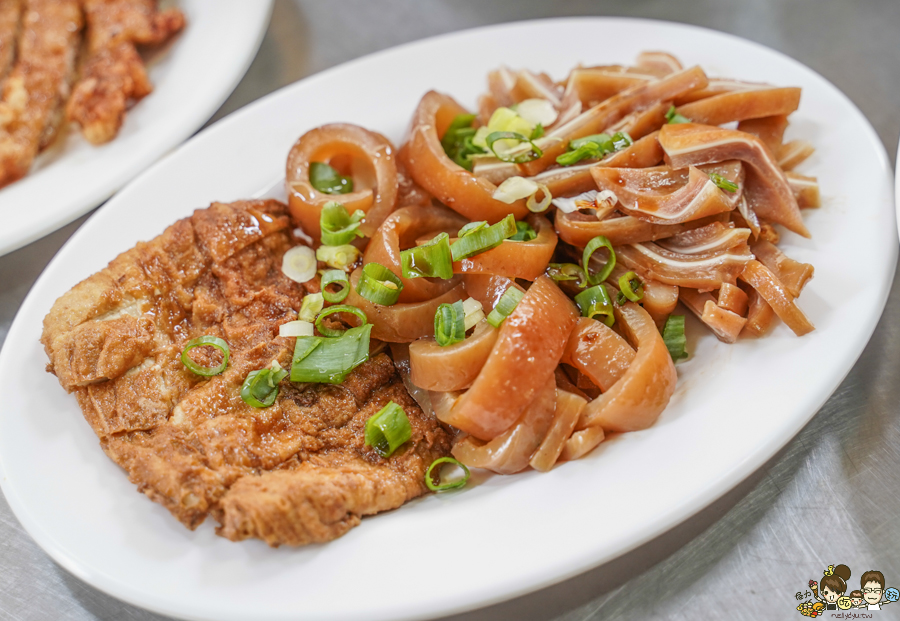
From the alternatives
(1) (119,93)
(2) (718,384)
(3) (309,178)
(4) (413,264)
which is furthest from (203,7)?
(2) (718,384)

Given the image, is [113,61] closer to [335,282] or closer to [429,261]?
[335,282]

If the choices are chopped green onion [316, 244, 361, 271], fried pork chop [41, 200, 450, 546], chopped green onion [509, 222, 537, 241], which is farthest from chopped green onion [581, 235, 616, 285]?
chopped green onion [316, 244, 361, 271]

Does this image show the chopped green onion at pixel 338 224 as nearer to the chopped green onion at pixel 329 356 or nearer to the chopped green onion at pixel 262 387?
the chopped green onion at pixel 329 356

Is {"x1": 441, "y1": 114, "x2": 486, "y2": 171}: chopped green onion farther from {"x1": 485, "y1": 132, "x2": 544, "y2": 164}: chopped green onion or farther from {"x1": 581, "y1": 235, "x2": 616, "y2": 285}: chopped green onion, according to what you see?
{"x1": 581, "y1": 235, "x2": 616, "y2": 285}: chopped green onion

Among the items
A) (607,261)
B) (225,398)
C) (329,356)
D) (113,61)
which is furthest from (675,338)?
(113,61)

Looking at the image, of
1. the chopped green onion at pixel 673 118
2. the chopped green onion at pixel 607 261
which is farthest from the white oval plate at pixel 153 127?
the chopped green onion at pixel 673 118
